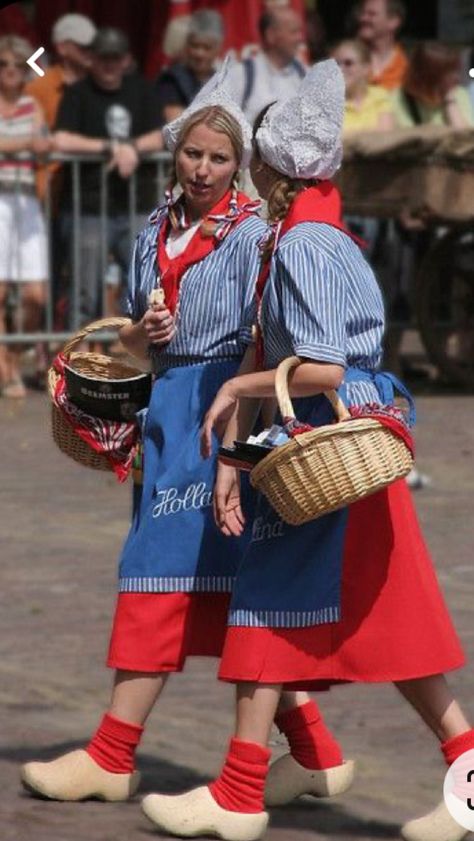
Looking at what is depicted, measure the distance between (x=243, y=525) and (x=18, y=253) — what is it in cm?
803

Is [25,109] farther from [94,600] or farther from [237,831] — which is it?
[237,831]

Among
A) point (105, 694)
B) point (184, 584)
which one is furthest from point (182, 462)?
point (105, 694)

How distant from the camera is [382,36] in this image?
14.3 m

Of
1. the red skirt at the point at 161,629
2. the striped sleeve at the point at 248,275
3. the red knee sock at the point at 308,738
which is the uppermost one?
the striped sleeve at the point at 248,275

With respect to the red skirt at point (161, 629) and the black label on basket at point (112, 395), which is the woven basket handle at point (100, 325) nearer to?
the black label on basket at point (112, 395)

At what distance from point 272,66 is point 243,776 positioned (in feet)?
27.8

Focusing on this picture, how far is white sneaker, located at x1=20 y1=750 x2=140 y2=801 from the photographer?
5.32 metres

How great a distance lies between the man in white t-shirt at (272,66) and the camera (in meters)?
12.7

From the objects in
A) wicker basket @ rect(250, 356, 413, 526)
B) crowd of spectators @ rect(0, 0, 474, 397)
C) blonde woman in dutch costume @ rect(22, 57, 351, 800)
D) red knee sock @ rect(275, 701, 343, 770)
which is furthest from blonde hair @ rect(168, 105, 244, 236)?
crowd of spectators @ rect(0, 0, 474, 397)

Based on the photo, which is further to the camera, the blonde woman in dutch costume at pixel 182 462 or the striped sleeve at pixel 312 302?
the blonde woman in dutch costume at pixel 182 462

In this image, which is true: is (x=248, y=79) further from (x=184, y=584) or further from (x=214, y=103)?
(x=184, y=584)

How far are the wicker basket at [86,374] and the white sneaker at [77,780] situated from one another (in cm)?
75

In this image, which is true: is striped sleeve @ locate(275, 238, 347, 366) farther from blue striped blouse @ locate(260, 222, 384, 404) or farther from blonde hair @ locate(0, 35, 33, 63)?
blonde hair @ locate(0, 35, 33, 63)

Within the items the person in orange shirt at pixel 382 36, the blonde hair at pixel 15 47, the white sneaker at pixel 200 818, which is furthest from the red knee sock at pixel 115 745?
the person in orange shirt at pixel 382 36
